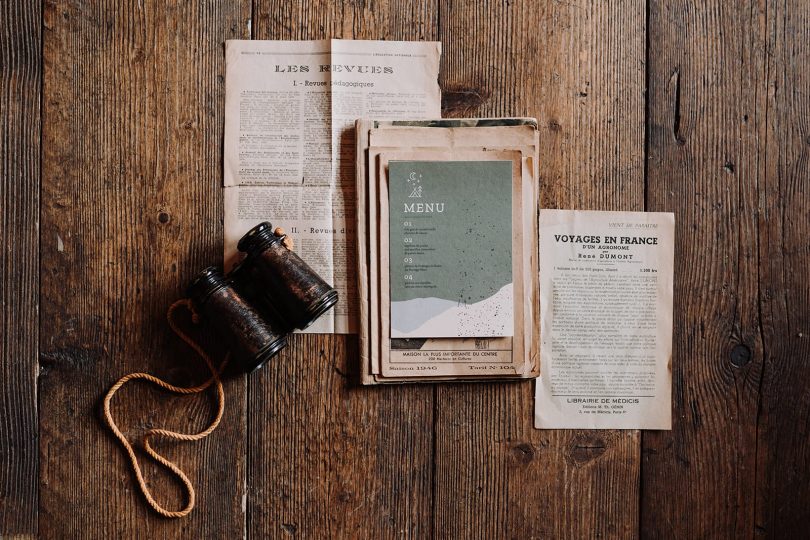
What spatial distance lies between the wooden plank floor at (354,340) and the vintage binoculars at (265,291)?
7cm

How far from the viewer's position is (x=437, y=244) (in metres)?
0.73

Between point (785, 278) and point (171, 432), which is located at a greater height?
point (785, 278)

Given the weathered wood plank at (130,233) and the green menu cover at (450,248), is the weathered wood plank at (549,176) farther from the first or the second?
the weathered wood plank at (130,233)

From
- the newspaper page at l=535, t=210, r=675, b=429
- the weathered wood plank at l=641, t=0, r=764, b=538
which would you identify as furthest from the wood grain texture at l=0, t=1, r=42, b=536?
the weathered wood plank at l=641, t=0, r=764, b=538

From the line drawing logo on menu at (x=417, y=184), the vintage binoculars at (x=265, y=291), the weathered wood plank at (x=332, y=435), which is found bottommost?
the weathered wood plank at (x=332, y=435)

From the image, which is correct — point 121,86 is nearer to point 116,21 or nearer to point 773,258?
point 116,21

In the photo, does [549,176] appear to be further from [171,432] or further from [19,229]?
[19,229]

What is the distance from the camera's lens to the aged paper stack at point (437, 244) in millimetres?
728

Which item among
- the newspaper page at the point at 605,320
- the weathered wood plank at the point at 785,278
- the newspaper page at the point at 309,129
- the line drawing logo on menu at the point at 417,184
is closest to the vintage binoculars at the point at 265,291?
the newspaper page at the point at 309,129

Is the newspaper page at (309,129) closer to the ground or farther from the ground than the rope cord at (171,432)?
farther from the ground

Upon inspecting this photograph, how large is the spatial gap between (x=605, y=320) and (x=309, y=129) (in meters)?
0.51

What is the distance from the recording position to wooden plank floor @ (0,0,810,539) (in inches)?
28.8

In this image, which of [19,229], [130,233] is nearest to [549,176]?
[130,233]

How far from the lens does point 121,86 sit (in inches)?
29.1
